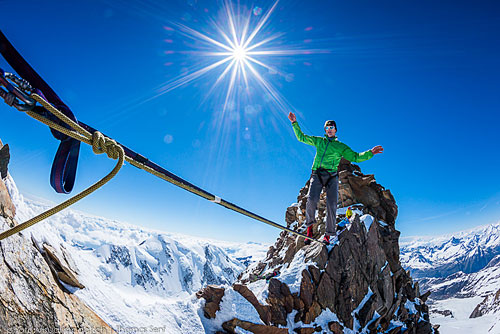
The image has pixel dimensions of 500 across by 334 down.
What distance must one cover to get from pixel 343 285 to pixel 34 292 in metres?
21.2

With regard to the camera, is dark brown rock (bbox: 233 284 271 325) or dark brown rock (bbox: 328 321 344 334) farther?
dark brown rock (bbox: 328 321 344 334)

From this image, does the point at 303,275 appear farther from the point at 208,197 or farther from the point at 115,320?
the point at 208,197

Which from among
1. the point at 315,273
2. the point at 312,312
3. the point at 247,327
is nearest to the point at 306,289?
the point at 312,312

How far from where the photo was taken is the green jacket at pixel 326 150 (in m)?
8.24

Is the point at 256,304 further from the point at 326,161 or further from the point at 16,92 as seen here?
the point at 16,92

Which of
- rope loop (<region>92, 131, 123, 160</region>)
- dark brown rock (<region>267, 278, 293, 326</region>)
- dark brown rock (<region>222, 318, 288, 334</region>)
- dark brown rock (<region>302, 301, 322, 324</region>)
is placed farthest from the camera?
dark brown rock (<region>302, 301, 322, 324</region>)

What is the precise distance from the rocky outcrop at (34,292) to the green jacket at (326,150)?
8228mm

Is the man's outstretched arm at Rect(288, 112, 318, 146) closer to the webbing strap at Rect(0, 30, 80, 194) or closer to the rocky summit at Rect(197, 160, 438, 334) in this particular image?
the webbing strap at Rect(0, 30, 80, 194)

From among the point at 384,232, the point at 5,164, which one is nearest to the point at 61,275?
the point at 5,164

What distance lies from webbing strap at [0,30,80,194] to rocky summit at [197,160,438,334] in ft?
45.9

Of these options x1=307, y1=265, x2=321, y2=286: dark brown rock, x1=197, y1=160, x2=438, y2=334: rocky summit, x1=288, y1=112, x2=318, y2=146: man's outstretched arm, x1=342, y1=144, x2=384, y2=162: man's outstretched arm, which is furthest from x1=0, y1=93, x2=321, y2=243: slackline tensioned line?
x1=307, y1=265, x2=321, y2=286: dark brown rock

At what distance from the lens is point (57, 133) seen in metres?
2.74

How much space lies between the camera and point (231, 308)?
14602 millimetres

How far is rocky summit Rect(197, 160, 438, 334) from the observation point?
16.0 meters
